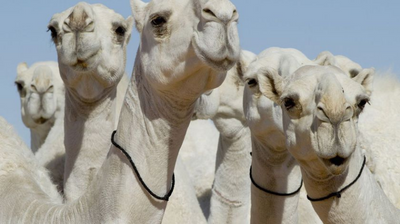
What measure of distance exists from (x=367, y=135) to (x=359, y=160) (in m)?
3.54

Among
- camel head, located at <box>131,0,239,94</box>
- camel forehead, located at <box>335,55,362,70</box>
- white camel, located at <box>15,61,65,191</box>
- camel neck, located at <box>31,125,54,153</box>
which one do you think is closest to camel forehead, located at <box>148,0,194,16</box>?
camel head, located at <box>131,0,239,94</box>

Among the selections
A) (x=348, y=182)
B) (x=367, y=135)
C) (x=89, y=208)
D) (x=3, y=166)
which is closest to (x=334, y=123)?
(x=348, y=182)

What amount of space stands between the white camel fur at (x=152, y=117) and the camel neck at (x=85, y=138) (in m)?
1.74

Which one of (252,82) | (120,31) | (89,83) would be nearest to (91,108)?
(89,83)

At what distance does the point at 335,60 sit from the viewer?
759cm

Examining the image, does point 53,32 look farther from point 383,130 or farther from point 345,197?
point 383,130

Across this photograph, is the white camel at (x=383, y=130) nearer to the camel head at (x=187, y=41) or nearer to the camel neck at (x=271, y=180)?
the camel neck at (x=271, y=180)

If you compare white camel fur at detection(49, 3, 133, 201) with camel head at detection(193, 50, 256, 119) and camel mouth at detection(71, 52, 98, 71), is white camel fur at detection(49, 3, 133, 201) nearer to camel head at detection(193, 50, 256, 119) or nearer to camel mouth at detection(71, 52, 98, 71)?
camel mouth at detection(71, 52, 98, 71)

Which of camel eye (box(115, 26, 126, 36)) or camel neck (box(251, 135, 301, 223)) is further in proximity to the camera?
camel eye (box(115, 26, 126, 36))

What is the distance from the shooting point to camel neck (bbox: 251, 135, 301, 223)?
731 centimetres

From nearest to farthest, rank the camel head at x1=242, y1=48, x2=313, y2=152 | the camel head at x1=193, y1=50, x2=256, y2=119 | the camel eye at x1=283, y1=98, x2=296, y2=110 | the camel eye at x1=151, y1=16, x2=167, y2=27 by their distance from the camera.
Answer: the camel eye at x1=151, y1=16, x2=167, y2=27, the camel eye at x1=283, y1=98, x2=296, y2=110, the camel head at x1=242, y1=48, x2=313, y2=152, the camel head at x1=193, y1=50, x2=256, y2=119

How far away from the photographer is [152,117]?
579cm

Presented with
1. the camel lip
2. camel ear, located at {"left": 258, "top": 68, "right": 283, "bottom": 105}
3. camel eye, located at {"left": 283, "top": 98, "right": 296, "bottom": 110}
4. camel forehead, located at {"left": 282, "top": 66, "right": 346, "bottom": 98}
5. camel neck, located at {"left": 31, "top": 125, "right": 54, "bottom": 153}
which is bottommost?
camel neck, located at {"left": 31, "top": 125, "right": 54, "bottom": 153}

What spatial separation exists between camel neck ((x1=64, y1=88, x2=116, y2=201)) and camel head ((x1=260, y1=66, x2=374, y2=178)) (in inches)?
64.2
